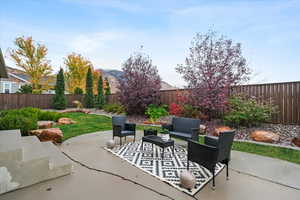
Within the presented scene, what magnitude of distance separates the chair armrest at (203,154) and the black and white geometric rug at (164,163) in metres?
0.31

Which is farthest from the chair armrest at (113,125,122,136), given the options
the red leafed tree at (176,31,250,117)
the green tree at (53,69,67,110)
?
the green tree at (53,69,67,110)

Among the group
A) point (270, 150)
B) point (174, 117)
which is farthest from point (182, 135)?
point (270, 150)

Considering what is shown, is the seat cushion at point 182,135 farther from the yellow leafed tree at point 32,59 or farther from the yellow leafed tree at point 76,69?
the yellow leafed tree at point 76,69

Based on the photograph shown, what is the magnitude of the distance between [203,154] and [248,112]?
424 centimetres

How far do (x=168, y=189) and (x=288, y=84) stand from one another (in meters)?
6.14

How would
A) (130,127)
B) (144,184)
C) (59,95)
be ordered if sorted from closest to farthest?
1. (144,184)
2. (130,127)
3. (59,95)

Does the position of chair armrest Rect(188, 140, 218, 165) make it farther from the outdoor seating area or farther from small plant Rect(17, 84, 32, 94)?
small plant Rect(17, 84, 32, 94)

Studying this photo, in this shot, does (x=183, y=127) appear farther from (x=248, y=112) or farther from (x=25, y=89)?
(x=25, y=89)

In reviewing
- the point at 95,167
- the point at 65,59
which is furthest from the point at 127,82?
the point at 65,59

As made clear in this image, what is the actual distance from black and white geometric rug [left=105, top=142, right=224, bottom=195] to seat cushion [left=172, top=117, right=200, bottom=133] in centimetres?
57

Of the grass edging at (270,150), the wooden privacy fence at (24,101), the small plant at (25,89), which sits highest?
the small plant at (25,89)

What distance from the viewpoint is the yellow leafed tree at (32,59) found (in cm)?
1418

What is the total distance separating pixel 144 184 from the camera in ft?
7.30

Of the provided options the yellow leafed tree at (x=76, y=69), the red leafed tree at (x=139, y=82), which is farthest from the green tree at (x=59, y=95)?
the red leafed tree at (x=139, y=82)
